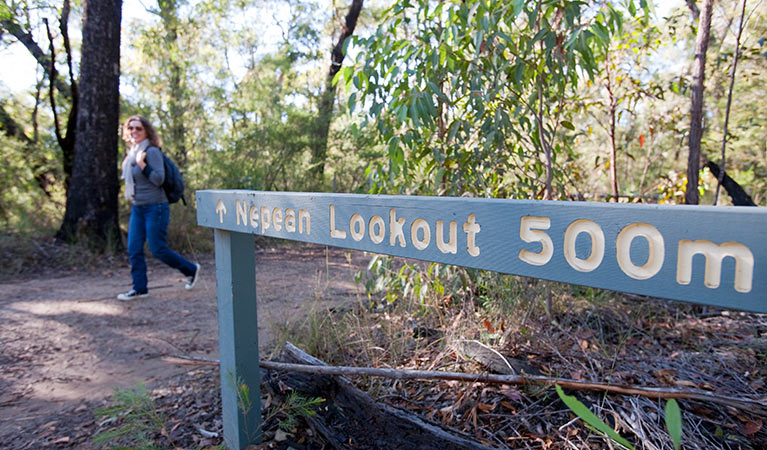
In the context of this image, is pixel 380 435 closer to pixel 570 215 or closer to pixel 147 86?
pixel 570 215

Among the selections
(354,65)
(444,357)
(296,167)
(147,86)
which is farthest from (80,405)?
(147,86)

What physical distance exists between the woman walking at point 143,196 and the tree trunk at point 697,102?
15.0 ft

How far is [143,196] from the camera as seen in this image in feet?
15.5

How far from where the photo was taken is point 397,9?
2.85 m

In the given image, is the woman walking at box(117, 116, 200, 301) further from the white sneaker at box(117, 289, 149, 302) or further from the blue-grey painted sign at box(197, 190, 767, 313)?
the blue-grey painted sign at box(197, 190, 767, 313)

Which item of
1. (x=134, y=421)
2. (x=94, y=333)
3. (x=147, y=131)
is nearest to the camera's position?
(x=134, y=421)

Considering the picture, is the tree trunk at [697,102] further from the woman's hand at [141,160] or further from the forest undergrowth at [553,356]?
the woman's hand at [141,160]

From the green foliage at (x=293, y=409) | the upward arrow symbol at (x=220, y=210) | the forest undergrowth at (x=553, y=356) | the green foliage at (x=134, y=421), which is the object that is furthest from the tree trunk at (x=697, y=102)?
the green foliage at (x=134, y=421)

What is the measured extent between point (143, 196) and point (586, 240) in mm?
4591

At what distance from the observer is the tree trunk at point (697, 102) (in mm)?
3703

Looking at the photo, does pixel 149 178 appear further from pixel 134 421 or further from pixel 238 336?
pixel 238 336

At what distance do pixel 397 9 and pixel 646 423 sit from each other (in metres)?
2.39

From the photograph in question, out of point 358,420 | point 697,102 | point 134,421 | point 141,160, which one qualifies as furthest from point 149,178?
point 697,102

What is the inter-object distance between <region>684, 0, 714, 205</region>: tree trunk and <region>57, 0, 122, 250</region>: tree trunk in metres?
6.86
